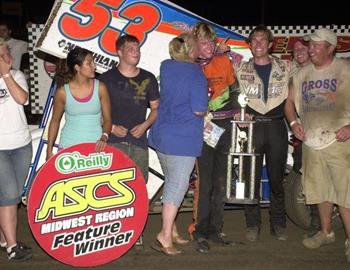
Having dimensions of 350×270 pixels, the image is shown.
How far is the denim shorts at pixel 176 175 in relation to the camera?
17.0ft

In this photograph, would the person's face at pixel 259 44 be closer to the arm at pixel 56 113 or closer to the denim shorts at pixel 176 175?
the denim shorts at pixel 176 175

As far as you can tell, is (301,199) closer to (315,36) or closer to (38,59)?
(315,36)

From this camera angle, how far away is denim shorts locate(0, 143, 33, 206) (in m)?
5.03

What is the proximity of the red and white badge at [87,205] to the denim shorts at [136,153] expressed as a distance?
0.15m

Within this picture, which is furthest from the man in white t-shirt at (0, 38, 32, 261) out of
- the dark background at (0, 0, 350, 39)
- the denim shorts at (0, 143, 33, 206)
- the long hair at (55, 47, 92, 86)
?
the dark background at (0, 0, 350, 39)

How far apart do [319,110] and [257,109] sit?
559 mm

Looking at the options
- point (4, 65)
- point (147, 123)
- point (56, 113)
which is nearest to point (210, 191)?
point (147, 123)

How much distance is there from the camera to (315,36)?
5262 mm

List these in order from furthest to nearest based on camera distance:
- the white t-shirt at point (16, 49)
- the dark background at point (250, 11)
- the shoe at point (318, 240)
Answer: the dark background at point (250, 11)
the white t-shirt at point (16, 49)
the shoe at point (318, 240)

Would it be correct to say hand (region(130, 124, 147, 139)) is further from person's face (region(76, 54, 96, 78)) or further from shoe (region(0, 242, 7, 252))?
shoe (region(0, 242, 7, 252))

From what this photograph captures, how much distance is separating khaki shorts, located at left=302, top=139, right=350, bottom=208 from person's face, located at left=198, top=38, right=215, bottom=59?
123 cm

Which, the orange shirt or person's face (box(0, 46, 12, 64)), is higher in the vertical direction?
person's face (box(0, 46, 12, 64))

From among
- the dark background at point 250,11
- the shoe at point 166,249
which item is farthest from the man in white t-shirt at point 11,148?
the dark background at point 250,11

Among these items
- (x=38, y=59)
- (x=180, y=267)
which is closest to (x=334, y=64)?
(x=180, y=267)
